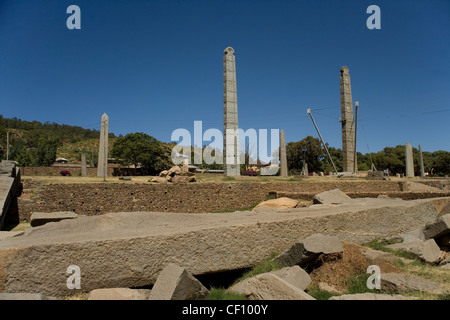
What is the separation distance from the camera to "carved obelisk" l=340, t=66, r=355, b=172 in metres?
22.2

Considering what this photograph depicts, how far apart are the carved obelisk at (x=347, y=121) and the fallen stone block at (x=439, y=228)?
17.6 m

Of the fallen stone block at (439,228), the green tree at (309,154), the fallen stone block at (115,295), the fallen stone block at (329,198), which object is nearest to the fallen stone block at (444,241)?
the fallen stone block at (439,228)

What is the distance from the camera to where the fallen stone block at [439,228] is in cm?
504

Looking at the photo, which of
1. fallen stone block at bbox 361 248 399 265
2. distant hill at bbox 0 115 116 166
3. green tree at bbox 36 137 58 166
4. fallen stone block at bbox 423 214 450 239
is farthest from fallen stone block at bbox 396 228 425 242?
green tree at bbox 36 137 58 166

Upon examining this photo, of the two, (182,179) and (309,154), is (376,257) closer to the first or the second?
(182,179)

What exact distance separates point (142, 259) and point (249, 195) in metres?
10.9

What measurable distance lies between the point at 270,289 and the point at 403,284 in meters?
1.74

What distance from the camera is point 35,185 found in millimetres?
13125

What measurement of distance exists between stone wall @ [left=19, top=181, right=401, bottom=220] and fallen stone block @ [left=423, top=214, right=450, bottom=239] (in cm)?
672

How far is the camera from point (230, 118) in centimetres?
1744

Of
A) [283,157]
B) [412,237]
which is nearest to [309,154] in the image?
[283,157]

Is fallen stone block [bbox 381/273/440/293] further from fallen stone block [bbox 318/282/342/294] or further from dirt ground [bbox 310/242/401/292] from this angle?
fallen stone block [bbox 318/282/342/294]
